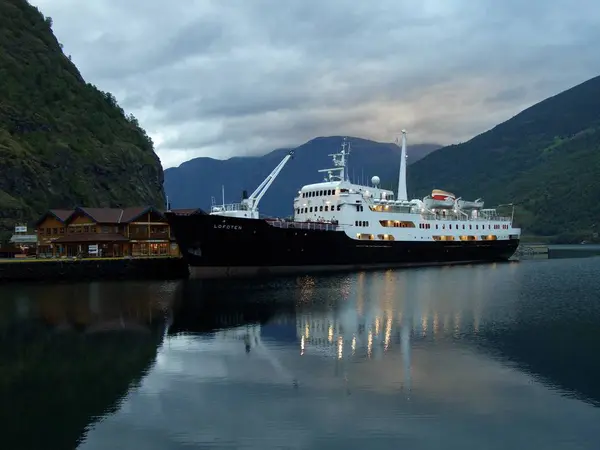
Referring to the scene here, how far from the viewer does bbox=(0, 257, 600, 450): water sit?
556 inches

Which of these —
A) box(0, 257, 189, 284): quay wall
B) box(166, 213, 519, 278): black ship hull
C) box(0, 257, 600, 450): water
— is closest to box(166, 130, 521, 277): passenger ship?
box(166, 213, 519, 278): black ship hull

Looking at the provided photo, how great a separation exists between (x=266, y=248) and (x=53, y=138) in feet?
189

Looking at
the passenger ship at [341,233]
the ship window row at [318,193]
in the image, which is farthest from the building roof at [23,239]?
the ship window row at [318,193]

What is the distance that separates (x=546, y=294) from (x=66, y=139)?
86.0m

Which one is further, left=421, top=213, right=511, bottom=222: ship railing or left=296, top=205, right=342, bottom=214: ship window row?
left=421, top=213, right=511, bottom=222: ship railing

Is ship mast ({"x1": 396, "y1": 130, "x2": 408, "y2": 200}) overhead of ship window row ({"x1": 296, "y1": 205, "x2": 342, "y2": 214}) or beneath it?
overhead

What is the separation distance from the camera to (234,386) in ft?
60.0

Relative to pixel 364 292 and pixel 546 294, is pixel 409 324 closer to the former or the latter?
pixel 364 292

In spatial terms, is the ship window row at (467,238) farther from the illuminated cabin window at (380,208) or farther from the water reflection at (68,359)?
the water reflection at (68,359)

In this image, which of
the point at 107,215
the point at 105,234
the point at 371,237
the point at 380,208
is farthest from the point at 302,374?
the point at 107,215

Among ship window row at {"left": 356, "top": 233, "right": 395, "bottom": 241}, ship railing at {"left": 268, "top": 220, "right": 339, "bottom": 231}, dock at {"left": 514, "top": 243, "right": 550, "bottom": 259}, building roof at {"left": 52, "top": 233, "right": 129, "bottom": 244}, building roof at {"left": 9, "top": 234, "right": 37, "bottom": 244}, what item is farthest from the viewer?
dock at {"left": 514, "top": 243, "right": 550, "bottom": 259}

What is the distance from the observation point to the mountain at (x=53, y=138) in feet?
263

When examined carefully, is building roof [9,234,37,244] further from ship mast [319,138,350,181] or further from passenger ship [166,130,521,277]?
ship mast [319,138,350,181]

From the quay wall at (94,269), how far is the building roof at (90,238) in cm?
607
